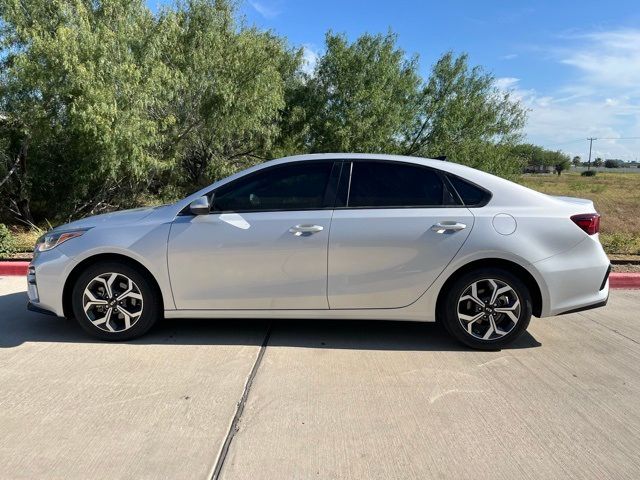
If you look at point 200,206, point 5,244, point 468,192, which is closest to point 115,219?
point 200,206

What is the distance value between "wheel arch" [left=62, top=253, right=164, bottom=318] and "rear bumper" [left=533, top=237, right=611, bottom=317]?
10.4ft

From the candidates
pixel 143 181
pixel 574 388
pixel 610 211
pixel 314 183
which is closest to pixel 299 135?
pixel 143 181

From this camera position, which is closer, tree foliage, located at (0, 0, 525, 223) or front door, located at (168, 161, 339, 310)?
front door, located at (168, 161, 339, 310)

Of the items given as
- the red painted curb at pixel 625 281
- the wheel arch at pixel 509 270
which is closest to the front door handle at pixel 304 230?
the wheel arch at pixel 509 270

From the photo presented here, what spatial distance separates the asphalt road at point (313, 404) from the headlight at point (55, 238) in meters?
0.82

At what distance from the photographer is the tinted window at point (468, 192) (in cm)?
436

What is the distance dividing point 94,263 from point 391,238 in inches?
99.6

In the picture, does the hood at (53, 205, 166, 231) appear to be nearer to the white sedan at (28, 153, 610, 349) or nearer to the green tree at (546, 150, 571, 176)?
the white sedan at (28, 153, 610, 349)

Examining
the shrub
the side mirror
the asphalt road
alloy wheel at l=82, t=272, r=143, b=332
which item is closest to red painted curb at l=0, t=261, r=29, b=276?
the shrub

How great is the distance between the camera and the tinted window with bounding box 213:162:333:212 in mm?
4414

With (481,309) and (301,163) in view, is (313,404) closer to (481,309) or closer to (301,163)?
(481,309)

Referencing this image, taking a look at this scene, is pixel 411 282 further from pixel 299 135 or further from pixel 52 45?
pixel 299 135

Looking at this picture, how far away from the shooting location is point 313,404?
11.2ft

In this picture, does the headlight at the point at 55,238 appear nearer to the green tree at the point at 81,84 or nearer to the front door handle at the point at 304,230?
the front door handle at the point at 304,230
